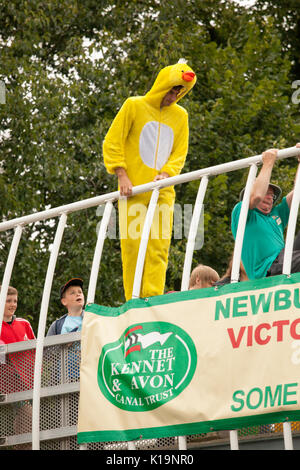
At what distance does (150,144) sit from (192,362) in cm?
214

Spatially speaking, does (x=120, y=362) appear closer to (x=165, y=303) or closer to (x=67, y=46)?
(x=165, y=303)

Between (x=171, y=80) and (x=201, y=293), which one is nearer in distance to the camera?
(x=201, y=293)

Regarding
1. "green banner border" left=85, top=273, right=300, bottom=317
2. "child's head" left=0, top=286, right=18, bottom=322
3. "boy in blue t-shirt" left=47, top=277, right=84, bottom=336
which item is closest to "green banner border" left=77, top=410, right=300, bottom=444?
"green banner border" left=85, top=273, right=300, bottom=317

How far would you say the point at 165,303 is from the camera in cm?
430

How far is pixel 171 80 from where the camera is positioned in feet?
18.8

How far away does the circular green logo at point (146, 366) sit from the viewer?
417 centimetres

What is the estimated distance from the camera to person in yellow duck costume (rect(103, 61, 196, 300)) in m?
5.43

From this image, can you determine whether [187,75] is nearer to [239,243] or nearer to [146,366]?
[239,243]

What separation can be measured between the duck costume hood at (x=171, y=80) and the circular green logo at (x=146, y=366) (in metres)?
1.98

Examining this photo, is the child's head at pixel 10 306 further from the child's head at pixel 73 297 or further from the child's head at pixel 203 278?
the child's head at pixel 203 278

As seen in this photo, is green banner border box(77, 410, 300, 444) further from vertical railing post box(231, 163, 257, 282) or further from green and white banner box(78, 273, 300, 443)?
vertical railing post box(231, 163, 257, 282)

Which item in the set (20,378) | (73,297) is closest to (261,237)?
(20,378)

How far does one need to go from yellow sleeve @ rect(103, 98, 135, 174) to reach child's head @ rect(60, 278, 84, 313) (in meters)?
1.08
